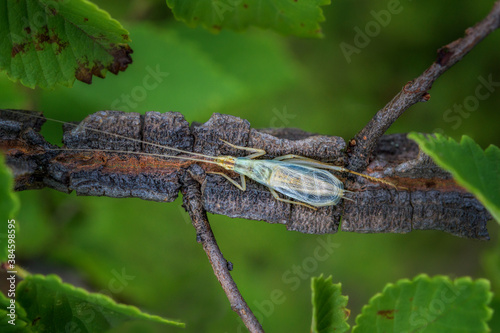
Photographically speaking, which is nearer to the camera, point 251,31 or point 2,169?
point 2,169

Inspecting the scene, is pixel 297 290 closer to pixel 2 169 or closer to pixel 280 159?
pixel 280 159

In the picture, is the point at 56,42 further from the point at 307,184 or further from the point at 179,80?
the point at 307,184

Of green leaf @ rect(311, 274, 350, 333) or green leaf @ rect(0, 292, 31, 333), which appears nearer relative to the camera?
green leaf @ rect(0, 292, 31, 333)

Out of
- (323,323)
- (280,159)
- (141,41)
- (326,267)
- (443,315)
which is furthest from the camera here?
(326,267)

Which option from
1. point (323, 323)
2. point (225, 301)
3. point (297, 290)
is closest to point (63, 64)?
point (323, 323)

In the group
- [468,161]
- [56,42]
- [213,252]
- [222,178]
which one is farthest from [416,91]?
[56,42]

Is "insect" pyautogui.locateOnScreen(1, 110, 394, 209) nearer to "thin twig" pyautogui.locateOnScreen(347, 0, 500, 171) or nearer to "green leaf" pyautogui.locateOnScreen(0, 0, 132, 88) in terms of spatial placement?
"thin twig" pyautogui.locateOnScreen(347, 0, 500, 171)

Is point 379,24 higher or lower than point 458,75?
higher

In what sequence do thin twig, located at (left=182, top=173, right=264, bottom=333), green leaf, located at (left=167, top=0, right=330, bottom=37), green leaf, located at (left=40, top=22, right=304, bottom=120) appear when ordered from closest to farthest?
thin twig, located at (left=182, top=173, right=264, bottom=333) < green leaf, located at (left=167, top=0, right=330, bottom=37) < green leaf, located at (left=40, top=22, right=304, bottom=120)

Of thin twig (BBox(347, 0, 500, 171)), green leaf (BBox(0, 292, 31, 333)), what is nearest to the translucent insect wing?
thin twig (BBox(347, 0, 500, 171))
